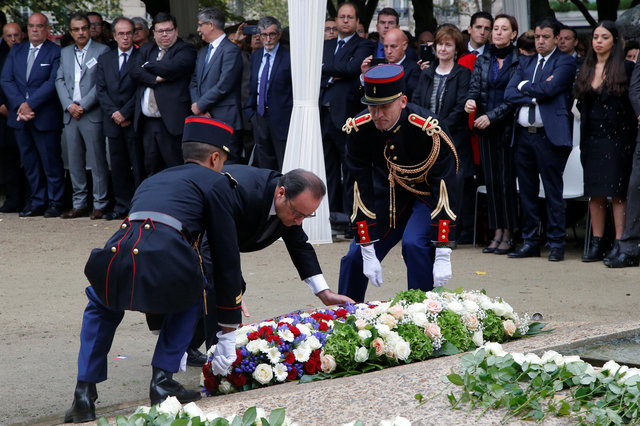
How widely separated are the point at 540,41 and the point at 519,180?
130cm

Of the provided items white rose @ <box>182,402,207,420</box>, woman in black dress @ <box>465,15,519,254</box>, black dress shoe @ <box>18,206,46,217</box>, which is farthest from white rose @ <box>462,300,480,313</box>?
black dress shoe @ <box>18,206,46,217</box>

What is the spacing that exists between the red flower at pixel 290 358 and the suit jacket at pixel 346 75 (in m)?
5.21

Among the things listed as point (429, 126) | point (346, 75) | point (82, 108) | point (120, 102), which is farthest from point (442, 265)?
point (82, 108)

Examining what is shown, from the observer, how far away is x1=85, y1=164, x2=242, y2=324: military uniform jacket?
4207 millimetres

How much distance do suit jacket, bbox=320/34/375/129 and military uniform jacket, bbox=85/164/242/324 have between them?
5343 mm

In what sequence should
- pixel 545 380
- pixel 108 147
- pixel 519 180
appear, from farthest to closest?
pixel 108 147 → pixel 519 180 → pixel 545 380

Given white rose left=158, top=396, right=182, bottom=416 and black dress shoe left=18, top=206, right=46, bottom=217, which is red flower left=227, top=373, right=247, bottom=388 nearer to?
white rose left=158, top=396, right=182, bottom=416

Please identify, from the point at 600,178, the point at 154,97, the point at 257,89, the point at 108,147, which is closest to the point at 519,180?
the point at 600,178

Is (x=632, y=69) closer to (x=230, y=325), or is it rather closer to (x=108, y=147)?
(x=230, y=325)

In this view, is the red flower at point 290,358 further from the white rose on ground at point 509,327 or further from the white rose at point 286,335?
the white rose on ground at point 509,327

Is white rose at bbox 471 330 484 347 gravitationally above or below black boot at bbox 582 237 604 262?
above

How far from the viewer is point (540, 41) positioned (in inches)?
340

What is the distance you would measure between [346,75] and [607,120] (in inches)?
106

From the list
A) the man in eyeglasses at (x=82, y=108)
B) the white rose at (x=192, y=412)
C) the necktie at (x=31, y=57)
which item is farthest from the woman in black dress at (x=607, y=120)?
the necktie at (x=31, y=57)
